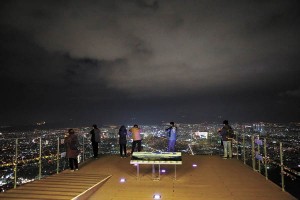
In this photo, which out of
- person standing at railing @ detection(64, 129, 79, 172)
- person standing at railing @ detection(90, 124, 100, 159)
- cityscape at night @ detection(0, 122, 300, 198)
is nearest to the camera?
cityscape at night @ detection(0, 122, 300, 198)

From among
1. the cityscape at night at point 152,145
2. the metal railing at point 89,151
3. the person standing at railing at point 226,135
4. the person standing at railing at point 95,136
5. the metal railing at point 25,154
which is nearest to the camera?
the metal railing at point 89,151

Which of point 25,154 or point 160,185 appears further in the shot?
point 25,154

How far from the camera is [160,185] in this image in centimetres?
744

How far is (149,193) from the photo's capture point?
6.63 metres

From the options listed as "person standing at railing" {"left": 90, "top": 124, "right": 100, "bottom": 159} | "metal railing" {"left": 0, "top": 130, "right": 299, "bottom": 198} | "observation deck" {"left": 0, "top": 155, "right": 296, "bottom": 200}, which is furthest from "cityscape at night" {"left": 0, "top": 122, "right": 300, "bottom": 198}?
"observation deck" {"left": 0, "top": 155, "right": 296, "bottom": 200}

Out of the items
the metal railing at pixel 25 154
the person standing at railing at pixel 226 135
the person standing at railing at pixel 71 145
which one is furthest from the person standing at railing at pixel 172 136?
the metal railing at pixel 25 154

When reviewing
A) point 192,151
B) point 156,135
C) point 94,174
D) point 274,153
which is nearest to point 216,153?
point 192,151

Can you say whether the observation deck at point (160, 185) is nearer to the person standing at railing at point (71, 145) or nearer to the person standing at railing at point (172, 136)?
the person standing at railing at point (71, 145)

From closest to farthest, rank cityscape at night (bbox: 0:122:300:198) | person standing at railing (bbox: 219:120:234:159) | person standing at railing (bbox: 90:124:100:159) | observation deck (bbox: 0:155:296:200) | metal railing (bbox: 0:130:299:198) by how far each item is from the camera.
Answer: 1. observation deck (bbox: 0:155:296:200)
2. metal railing (bbox: 0:130:299:198)
3. cityscape at night (bbox: 0:122:300:198)
4. person standing at railing (bbox: 219:120:234:159)
5. person standing at railing (bbox: 90:124:100:159)

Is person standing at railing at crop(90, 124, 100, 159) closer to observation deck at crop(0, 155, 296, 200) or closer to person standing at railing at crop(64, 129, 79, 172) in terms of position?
observation deck at crop(0, 155, 296, 200)

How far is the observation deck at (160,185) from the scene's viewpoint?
6359mm

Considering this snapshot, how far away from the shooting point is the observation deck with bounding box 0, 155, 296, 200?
636 centimetres

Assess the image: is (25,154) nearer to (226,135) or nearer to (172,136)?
(172,136)

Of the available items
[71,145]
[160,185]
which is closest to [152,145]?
[71,145]
